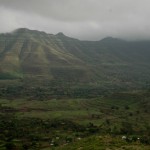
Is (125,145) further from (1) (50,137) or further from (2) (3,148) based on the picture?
(1) (50,137)

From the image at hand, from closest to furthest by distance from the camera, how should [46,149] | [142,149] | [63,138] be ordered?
1. [142,149]
2. [46,149]
3. [63,138]

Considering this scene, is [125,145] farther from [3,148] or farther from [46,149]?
[3,148]

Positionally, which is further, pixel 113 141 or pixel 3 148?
pixel 3 148

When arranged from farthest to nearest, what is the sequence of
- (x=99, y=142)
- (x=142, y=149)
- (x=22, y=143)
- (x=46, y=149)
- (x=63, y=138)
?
(x=63, y=138) → (x=22, y=143) → (x=46, y=149) → (x=99, y=142) → (x=142, y=149)

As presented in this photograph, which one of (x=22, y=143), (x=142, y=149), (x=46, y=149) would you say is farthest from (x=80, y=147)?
(x=22, y=143)

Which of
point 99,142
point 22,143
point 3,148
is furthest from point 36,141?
point 99,142

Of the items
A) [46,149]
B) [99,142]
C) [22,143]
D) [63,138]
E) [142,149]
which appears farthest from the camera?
[63,138]

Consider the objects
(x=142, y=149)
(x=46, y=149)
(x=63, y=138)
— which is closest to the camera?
(x=142, y=149)

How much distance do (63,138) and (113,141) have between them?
89.9 meters

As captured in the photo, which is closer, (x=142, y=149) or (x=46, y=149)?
(x=142, y=149)

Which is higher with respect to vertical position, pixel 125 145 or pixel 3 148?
pixel 125 145

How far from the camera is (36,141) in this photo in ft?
621

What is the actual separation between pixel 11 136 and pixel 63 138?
27184 millimetres

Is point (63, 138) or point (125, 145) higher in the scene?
point (125, 145)
